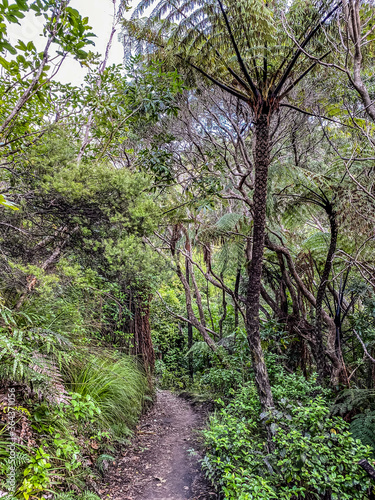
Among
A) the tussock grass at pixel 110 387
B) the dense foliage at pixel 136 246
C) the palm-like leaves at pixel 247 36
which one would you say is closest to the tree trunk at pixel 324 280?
the dense foliage at pixel 136 246

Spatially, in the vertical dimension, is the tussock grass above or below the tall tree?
below

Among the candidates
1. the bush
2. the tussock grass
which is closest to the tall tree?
the bush

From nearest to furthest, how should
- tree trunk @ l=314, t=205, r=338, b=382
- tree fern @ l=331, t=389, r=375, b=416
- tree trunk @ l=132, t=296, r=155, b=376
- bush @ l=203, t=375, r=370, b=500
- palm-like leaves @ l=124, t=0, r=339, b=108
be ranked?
1. bush @ l=203, t=375, r=370, b=500
2. palm-like leaves @ l=124, t=0, r=339, b=108
3. tree fern @ l=331, t=389, r=375, b=416
4. tree trunk @ l=314, t=205, r=338, b=382
5. tree trunk @ l=132, t=296, r=155, b=376

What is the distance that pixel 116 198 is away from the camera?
2850 mm

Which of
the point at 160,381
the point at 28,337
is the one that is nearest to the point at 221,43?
the point at 28,337

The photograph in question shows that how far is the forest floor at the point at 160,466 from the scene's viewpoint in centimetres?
270

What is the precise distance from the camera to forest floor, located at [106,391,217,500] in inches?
106

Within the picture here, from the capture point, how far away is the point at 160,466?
127 inches

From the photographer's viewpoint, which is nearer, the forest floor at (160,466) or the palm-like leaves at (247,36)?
the forest floor at (160,466)

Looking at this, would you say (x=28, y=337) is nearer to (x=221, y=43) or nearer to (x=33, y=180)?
(x=33, y=180)

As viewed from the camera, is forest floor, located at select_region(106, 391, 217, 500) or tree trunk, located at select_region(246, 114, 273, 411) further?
tree trunk, located at select_region(246, 114, 273, 411)

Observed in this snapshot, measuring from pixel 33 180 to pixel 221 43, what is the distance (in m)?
2.71

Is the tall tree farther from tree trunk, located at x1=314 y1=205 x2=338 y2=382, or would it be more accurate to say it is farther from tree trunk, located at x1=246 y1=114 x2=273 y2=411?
tree trunk, located at x1=314 y1=205 x2=338 y2=382

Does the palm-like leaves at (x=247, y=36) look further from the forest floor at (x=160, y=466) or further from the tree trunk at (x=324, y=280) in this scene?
the forest floor at (x=160, y=466)
